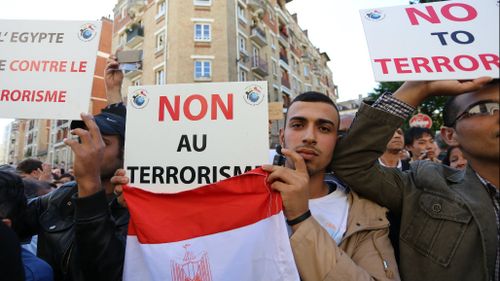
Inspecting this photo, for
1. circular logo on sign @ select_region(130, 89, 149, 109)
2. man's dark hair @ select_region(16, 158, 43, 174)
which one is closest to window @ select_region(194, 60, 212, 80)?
man's dark hair @ select_region(16, 158, 43, 174)

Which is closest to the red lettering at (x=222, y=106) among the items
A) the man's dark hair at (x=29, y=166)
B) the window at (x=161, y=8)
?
the man's dark hair at (x=29, y=166)

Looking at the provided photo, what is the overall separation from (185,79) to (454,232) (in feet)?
62.8

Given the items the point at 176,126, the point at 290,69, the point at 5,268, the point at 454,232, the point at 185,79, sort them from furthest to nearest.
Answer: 1. the point at 290,69
2. the point at 185,79
3. the point at 176,126
4. the point at 454,232
5. the point at 5,268

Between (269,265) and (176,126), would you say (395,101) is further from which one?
(176,126)

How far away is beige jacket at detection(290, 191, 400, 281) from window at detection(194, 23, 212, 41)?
20.3m

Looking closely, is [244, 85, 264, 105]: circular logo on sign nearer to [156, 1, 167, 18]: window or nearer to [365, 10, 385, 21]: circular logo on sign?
[365, 10, 385, 21]: circular logo on sign

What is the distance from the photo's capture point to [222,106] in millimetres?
1899

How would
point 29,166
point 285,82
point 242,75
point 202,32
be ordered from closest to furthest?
1. point 29,166
2. point 202,32
3. point 242,75
4. point 285,82

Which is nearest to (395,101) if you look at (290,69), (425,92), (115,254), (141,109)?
(425,92)

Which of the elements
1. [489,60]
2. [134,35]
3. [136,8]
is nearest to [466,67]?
[489,60]

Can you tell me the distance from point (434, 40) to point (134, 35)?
25.0 meters

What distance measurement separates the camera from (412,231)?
5.34ft

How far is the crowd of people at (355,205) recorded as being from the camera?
1.44 m

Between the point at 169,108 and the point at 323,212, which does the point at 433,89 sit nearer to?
the point at 323,212
